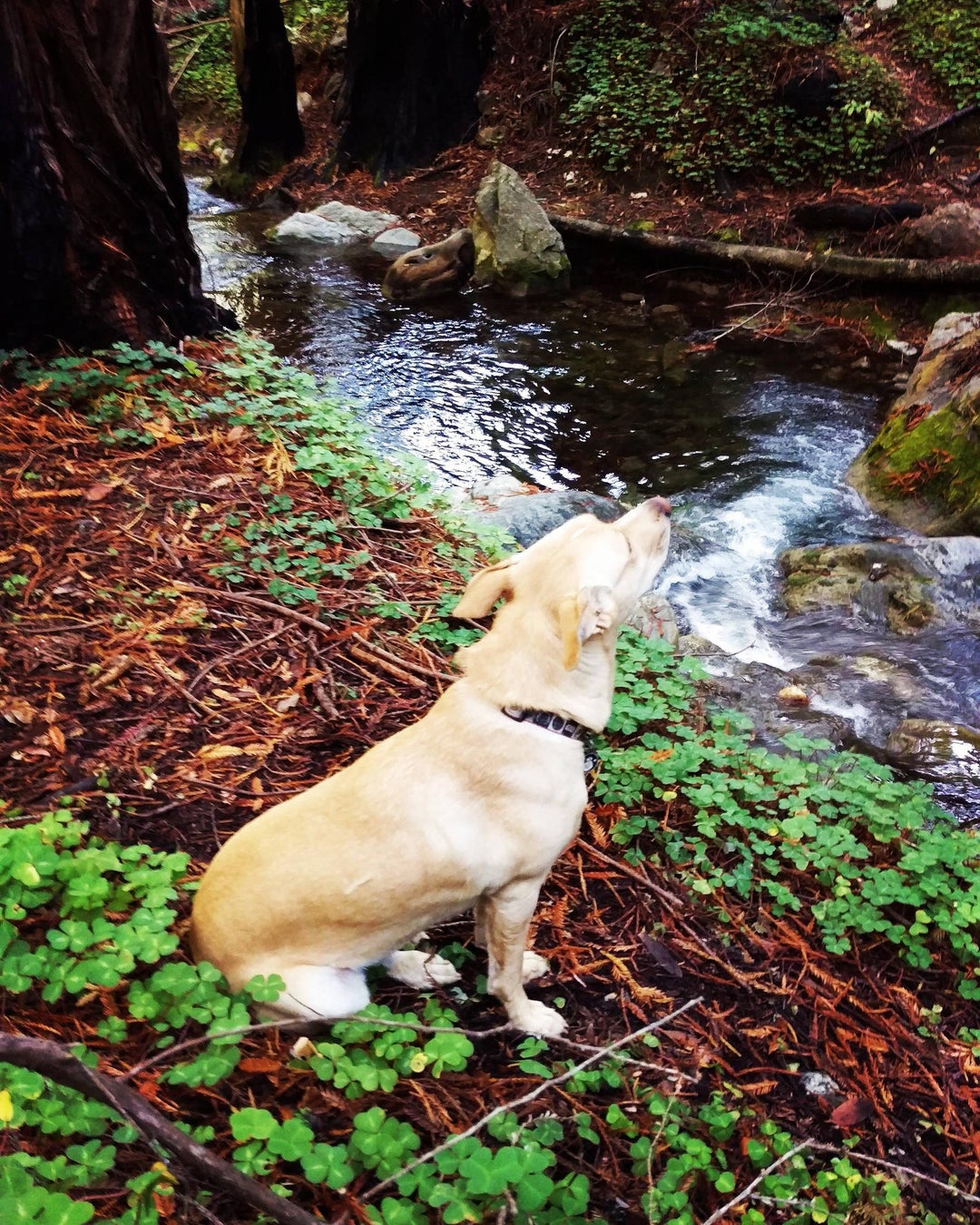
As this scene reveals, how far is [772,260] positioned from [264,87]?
467 inches

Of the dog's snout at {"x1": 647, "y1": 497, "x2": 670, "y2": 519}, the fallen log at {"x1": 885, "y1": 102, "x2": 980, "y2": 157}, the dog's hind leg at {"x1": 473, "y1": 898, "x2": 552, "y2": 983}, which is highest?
the fallen log at {"x1": 885, "y1": 102, "x2": 980, "y2": 157}

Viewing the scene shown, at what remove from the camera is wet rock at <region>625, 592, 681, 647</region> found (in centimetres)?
523

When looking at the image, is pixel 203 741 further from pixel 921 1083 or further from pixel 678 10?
pixel 678 10

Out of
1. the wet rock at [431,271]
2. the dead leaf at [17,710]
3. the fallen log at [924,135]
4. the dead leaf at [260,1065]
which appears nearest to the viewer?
the dead leaf at [260,1065]

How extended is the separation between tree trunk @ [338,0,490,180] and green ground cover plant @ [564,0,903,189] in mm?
2596

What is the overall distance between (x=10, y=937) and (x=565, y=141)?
15421 mm

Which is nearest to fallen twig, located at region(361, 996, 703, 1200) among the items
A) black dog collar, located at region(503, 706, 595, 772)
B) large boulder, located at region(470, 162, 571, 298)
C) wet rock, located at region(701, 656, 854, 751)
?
black dog collar, located at region(503, 706, 595, 772)

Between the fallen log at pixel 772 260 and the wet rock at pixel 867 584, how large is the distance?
5.47 metres

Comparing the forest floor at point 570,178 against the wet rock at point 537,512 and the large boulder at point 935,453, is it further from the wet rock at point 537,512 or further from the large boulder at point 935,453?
the wet rock at point 537,512

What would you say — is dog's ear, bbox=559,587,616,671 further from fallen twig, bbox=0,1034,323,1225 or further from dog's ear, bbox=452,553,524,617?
fallen twig, bbox=0,1034,323,1225

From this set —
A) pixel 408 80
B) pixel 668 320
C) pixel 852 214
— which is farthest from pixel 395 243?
pixel 852 214

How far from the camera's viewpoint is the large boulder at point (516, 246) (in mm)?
11430

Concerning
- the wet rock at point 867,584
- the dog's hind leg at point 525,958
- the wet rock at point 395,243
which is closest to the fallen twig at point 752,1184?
the dog's hind leg at point 525,958

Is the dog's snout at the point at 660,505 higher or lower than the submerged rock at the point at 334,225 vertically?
lower
